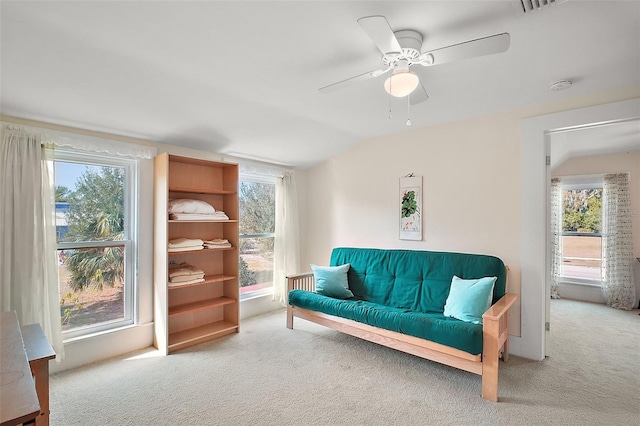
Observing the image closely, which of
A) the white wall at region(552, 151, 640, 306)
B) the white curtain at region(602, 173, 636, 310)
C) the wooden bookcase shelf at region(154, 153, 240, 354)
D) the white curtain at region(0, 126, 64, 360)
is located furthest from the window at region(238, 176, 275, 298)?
the white curtain at region(602, 173, 636, 310)

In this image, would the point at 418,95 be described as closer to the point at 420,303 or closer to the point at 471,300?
the point at 471,300

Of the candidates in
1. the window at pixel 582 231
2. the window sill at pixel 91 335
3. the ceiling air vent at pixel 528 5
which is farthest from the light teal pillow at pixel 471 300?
the window at pixel 582 231

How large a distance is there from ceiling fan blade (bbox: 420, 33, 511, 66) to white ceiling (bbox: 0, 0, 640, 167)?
0.18 meters

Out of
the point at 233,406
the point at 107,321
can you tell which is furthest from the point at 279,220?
the point at 233,406

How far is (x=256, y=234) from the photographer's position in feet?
13.7

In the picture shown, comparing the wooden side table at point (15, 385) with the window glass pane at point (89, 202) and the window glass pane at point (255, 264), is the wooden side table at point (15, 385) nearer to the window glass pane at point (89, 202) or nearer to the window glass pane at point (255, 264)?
the window glass pane at point (89, 202)

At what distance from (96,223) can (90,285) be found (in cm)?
56

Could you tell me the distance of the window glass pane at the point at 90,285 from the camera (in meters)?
2.66

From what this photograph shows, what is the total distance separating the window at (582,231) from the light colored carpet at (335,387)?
75.9 inches

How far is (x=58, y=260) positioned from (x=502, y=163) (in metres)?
4.05

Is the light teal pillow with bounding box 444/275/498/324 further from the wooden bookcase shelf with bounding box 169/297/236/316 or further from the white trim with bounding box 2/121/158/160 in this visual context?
the white trim with bounding box 2/121/158/160

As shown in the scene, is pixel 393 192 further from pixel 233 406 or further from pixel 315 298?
pixel 233 406

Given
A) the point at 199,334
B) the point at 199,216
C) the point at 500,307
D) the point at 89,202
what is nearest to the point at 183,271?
the point at 199,216

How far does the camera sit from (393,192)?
3732 mm
